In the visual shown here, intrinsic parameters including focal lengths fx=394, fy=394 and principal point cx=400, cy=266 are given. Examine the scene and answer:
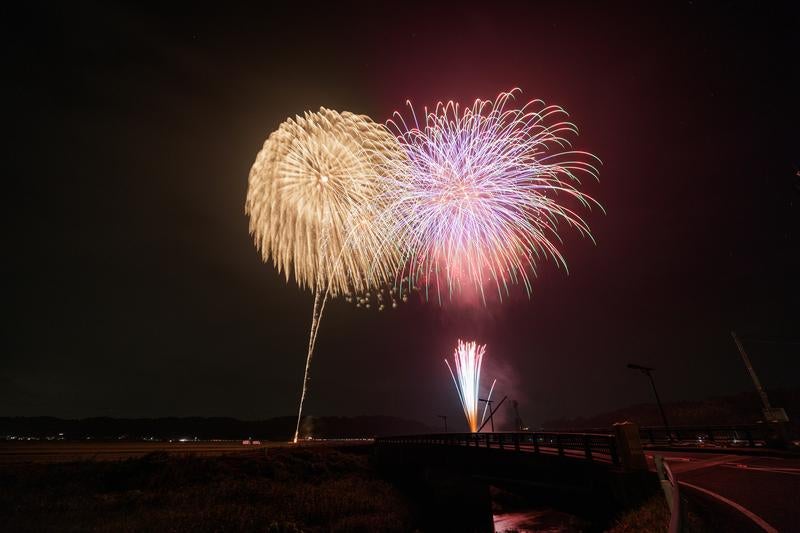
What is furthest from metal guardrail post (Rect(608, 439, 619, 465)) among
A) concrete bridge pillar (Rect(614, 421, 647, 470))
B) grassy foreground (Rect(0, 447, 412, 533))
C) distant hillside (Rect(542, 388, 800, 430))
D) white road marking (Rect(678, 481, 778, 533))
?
distant hillside (Rect(542, 388, 800, 430))

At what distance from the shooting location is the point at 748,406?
405ft

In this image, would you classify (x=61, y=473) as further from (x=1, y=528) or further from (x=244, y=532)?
(x=244, y=532)

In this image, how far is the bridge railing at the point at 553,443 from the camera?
627 inches

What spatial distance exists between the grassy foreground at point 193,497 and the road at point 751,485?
754 inches

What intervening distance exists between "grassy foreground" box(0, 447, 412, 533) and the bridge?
5.65 metres

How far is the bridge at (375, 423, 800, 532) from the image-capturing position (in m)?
9.68

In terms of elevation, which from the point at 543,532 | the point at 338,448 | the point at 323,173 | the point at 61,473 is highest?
the point at 323,173

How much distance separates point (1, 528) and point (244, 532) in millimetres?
11636

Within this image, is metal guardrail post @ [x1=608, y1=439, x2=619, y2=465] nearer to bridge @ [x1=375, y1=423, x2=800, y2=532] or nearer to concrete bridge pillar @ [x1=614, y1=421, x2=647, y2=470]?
bridge @ [x1=375, y1=423, x2=800, y2=532]

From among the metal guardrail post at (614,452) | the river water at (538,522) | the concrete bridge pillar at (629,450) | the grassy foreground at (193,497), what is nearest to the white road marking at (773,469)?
the concrete bridge pillar at (629,450)

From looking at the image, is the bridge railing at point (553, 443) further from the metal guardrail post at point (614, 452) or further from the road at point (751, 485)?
the road at point (751, 485)

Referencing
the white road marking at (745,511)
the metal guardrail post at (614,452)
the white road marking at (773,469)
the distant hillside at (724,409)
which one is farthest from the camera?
the distant hillside at (724,409)

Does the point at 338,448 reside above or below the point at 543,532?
above

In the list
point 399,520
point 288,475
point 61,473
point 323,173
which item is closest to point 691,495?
point 399,520
